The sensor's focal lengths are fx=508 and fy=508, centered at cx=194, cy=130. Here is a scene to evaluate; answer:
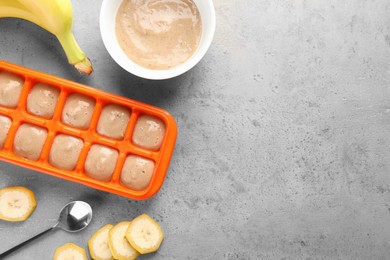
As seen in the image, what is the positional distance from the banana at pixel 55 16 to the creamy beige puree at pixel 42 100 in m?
0.13

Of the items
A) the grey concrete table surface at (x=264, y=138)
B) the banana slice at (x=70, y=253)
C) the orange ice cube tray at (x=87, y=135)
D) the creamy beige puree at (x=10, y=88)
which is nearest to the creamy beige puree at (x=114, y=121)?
the orange ice cube tray at (x=87, y=135)

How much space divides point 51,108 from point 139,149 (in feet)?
1.04

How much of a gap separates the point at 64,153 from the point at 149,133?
28 cm

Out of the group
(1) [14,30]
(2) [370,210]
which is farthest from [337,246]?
(1) [14,30]

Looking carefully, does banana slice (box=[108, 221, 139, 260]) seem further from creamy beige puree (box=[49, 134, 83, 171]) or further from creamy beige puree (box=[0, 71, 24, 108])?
creamy beige puree (box=[0, 71, 24, 108])

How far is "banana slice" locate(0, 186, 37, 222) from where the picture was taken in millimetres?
1727

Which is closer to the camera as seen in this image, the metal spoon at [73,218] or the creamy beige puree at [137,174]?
the creamy beige puree at [137,174]

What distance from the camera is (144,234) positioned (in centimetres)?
173

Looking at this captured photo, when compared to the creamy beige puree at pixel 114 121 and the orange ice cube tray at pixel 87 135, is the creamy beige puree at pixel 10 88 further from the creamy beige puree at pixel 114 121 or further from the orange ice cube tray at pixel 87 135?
the creamy beige puree at pixel 114 121

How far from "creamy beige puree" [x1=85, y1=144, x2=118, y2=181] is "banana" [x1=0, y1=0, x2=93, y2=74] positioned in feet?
0.85

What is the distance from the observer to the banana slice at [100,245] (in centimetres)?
175

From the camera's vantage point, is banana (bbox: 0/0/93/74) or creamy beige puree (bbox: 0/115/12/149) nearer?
banana (bbox: 0/0/93/74)

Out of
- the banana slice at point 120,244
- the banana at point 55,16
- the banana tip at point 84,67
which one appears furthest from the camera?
the banana slice at point 120,244

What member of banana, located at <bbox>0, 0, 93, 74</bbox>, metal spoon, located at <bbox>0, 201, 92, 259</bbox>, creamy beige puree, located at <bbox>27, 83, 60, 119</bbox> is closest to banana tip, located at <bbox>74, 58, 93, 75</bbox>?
banana, located at <bbox>0, 0, 93, 74</bbox>
